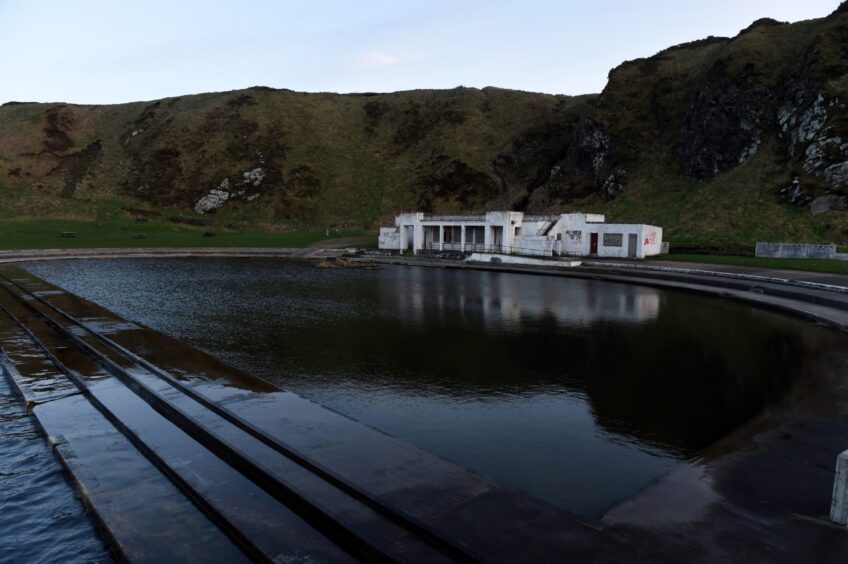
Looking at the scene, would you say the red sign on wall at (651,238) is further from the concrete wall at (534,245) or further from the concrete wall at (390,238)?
Answer: the concrete wall at (390,238)

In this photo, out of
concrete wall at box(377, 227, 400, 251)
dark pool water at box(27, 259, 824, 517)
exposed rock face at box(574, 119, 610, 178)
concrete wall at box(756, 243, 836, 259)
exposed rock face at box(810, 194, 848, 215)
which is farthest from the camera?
exposed rock face at box(574, 119, 610, 178)

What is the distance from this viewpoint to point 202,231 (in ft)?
283

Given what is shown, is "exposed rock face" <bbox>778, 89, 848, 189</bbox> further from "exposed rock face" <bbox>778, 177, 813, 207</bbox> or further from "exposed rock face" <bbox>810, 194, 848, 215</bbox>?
"exposed rock face" <bbox>778, 177, 813, 207</bbox>

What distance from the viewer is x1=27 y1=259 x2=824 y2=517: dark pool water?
39.8 feet

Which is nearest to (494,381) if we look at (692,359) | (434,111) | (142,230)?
(692,359)

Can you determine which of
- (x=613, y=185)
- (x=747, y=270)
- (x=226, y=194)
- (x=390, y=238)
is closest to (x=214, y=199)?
(x=226, y=194)

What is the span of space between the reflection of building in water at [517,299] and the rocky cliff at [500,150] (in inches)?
1227

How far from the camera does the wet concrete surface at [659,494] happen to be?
7.72m

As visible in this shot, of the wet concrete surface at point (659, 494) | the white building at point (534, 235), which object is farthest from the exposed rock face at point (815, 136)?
the wet concrete surface at point (659, 494)

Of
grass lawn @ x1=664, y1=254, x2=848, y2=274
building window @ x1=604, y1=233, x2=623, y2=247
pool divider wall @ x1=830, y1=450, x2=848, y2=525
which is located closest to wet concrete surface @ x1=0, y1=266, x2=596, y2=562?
pool divider wall @ x1=830, y1=450, x2=848, y2=525

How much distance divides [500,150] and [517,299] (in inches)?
3226

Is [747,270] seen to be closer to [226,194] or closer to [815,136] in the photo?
[815,136]

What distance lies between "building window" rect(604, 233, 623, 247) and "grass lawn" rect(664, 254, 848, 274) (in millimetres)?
3905

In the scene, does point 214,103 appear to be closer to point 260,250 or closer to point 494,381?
point 260,250
